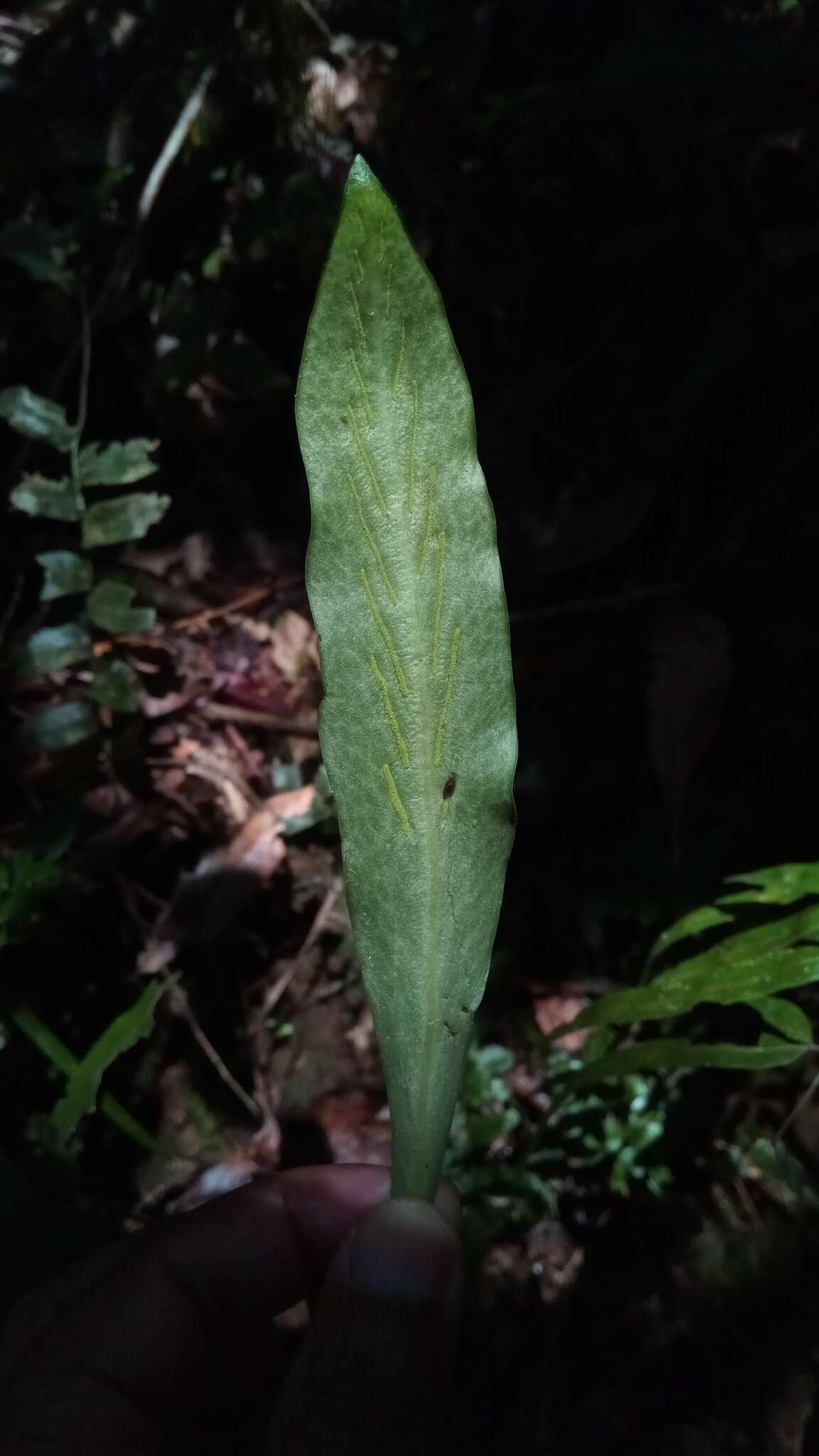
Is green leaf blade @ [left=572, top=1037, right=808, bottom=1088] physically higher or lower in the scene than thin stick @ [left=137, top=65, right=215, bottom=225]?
lower

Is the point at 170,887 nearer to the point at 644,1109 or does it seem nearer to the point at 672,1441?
the point at 644,1109

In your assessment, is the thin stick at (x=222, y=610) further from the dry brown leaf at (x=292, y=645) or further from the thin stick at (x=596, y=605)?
the thin stick at (x=596, y=605)

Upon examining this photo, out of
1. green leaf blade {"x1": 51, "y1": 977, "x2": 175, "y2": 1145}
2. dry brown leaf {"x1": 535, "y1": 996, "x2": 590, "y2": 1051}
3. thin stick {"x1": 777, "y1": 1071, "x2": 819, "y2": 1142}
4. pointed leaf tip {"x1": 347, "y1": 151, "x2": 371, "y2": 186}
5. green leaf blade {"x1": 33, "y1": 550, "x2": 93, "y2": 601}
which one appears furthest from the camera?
dry brown leaf {"x1": 535, "y1": 996, "x2": 590, "y2": 1051}

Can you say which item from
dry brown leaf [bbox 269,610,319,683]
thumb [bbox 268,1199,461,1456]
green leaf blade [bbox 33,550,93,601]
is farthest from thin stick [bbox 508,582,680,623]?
thumb [bbox 268,1199,461,1456]


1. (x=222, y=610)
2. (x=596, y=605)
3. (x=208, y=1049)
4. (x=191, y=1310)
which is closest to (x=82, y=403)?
(x=222, y=610)

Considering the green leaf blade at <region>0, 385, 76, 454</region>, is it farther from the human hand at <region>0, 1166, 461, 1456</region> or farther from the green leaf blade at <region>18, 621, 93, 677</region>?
the human hand at <region>0, 1166, 461, 1456</region>

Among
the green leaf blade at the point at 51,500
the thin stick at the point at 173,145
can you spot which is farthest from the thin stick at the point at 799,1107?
the thin stick at the point at 173,145
